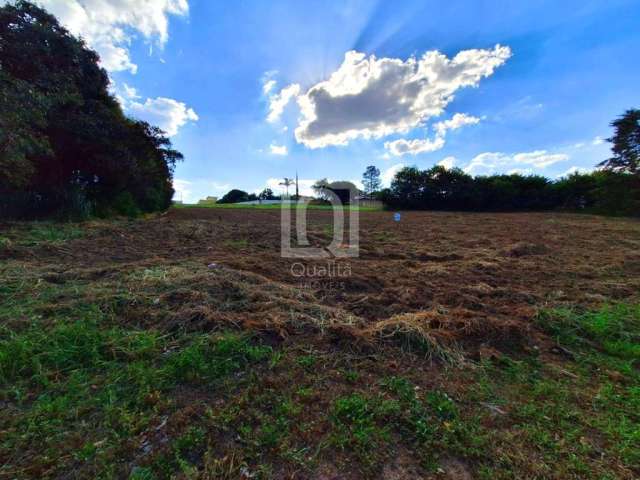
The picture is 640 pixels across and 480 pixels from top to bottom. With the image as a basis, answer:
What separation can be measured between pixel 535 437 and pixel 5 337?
10.9 ft

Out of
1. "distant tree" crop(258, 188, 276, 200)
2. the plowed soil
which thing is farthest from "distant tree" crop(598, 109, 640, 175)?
"distant tree" crop(258, 188, 276, 200)

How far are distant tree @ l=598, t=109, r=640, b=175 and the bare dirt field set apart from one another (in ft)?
56.7

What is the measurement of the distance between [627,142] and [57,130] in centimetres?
2448

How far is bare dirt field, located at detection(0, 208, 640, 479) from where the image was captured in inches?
44.4

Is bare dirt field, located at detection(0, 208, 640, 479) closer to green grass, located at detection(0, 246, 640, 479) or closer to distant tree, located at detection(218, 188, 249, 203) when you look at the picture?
green grass, located at detection(0, 246, 640, 479)

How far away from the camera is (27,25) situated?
6578 millimetres

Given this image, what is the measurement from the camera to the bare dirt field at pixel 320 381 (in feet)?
3.70

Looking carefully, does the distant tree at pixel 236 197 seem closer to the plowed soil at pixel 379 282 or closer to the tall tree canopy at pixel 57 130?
the tall tree canopy at pixel 57 130

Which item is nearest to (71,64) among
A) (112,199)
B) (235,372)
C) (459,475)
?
(112,199)

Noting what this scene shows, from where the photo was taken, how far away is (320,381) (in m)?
1.59

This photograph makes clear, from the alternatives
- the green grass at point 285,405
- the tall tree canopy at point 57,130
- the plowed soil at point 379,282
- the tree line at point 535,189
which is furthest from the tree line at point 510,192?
the tall tree canopy at point 57,130

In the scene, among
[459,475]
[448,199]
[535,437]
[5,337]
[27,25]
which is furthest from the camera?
[448,199]

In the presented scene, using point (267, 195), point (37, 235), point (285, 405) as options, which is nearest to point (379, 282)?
point (285, 405)

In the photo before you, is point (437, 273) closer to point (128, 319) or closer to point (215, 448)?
point (215, 448)
